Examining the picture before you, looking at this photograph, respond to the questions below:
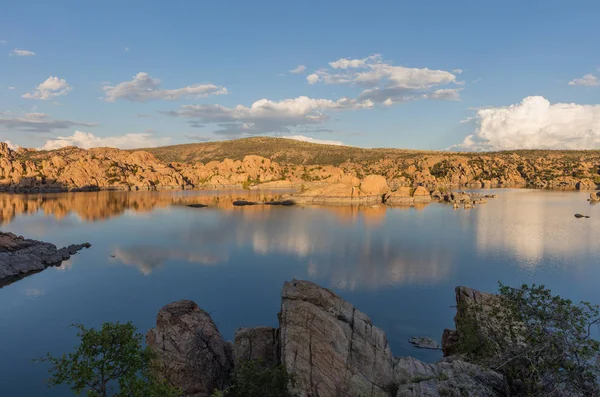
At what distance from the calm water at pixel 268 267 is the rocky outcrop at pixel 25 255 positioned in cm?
194

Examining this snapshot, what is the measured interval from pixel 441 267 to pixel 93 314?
33625 millimetres

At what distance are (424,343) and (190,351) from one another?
1459 centimetres

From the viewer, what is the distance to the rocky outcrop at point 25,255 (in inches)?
1645

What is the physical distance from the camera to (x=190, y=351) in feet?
51.6

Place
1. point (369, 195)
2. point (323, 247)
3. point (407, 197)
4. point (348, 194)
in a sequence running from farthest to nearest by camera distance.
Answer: point (348, 194) → point (369, 195) → point (407, 197) → point (323, 247)

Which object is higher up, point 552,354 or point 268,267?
point 552,354

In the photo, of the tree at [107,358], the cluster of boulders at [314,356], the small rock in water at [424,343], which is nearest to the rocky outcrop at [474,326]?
the small rock in water at [424,343]

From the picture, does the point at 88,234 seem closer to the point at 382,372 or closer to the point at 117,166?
the point at 382,372

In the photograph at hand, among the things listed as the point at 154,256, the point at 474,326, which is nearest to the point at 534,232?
the point at 474,326

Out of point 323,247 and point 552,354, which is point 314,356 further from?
point 323,247

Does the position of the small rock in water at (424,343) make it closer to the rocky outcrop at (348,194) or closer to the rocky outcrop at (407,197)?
the rocky outcrop at (348,194)

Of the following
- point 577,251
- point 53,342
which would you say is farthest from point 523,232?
point 53,342

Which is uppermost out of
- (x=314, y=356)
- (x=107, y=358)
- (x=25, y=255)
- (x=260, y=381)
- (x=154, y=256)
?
(x=107, y=358)

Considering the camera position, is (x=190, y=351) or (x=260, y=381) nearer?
(x=260, y=381)
